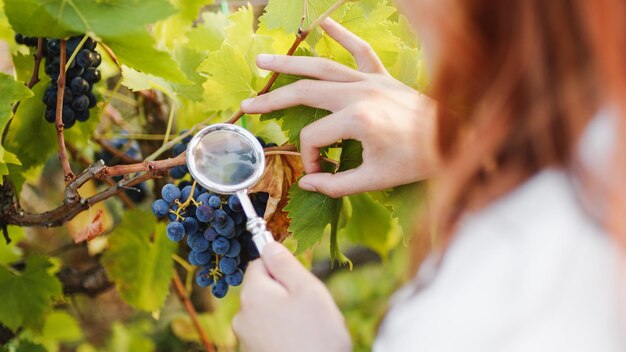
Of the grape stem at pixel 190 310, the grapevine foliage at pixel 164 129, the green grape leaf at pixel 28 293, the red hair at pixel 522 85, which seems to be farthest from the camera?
the grape stem at pixel 190 310

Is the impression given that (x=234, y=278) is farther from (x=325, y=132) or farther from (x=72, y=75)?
(x=72, y=75)

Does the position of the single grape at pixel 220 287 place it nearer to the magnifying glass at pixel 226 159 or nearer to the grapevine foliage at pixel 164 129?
the grapevine foliage at pixel 164 129

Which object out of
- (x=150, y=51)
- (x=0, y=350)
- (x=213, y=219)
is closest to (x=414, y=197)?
(x=213, y=219)

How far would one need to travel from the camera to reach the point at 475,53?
1.82 ft

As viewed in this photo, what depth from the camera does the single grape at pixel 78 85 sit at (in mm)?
1034

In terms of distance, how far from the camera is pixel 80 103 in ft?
3.45

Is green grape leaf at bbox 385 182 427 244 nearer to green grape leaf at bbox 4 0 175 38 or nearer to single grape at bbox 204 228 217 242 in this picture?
single grape at bbox 204 228 217 242

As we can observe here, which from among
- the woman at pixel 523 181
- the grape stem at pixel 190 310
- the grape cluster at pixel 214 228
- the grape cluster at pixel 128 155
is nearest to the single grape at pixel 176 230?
the grape cluster at pixel 214 228

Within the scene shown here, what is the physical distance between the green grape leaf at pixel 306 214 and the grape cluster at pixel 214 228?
1.8 inches

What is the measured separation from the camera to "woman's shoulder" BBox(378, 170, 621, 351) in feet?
1.68

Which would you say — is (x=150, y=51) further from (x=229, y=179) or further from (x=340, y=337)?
(x=340, y=337)

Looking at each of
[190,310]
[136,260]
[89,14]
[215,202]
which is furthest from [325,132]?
[190,310]

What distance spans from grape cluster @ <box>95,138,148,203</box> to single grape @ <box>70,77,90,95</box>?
0.39m

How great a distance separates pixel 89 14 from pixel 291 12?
0.25m
